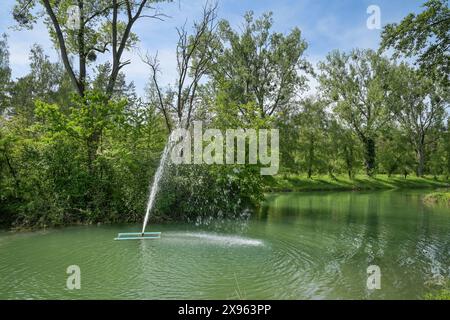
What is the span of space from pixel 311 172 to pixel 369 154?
9045 mm

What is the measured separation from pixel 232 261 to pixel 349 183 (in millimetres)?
35442

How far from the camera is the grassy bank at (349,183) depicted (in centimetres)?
3918

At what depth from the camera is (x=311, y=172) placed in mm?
44938

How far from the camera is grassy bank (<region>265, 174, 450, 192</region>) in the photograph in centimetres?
3918

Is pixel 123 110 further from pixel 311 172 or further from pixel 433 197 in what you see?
pixel 311 172

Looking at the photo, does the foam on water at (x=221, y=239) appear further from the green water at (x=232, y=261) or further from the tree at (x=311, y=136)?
the tree at (x=311, y=136)

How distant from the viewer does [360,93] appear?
4866cm

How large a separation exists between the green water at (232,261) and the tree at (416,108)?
37837mm

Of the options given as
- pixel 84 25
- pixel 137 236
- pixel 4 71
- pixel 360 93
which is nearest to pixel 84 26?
pixel 84 25

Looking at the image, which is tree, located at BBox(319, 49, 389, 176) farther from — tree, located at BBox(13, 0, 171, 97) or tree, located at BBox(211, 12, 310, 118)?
tree, located at BBox(13, 0, 171, 97)

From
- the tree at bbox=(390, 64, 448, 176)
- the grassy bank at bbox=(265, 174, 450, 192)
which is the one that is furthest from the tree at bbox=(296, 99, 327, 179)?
the tree at bbox=(390, 64, 448, 176)

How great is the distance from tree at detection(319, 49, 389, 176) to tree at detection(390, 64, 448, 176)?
2294mm

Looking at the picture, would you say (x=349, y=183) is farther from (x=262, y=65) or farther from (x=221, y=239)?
(x=221, y=239)
